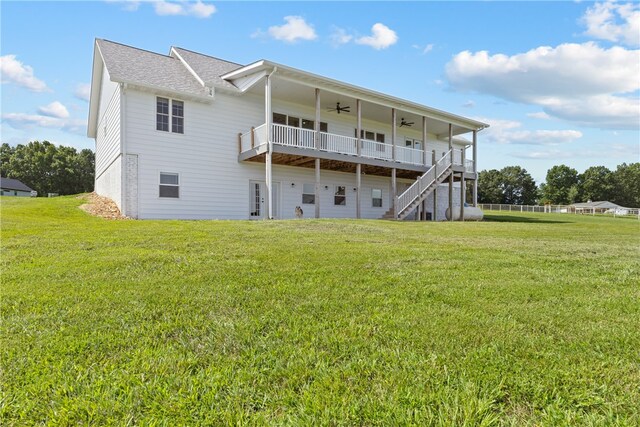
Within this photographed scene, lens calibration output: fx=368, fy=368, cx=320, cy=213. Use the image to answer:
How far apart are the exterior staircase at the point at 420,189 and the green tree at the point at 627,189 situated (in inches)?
3198

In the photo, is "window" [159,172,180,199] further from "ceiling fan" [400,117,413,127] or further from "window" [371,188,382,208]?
"ceiling fan" [400,117,413,127]

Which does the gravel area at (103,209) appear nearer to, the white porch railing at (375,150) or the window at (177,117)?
the window at (177,117)

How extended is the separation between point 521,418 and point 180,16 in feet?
41.6

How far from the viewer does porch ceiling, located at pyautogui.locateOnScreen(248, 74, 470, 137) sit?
51.0 ft

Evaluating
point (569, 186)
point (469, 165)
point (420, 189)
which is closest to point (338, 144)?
point (420, 189)

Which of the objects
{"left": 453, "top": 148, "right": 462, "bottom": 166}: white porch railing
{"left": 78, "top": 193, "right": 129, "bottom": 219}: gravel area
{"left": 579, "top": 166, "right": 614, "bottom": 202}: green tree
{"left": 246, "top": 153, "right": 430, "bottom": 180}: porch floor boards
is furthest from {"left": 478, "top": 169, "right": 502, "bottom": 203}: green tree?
{"left": 78, "top": 193, "right": 129, "bottom": 219}: gravel area

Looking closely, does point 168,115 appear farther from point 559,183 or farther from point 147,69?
point 559,183

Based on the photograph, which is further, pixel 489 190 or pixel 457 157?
pixel 489 190

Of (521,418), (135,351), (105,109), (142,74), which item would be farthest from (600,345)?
(105,109)

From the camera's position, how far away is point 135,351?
250 centimetres

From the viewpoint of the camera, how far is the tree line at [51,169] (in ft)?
165

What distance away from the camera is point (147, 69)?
600 inches

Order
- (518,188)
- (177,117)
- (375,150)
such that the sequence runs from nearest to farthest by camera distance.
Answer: (177,117) → (375,150) → (518,188)

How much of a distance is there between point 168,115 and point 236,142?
288 centimetres
